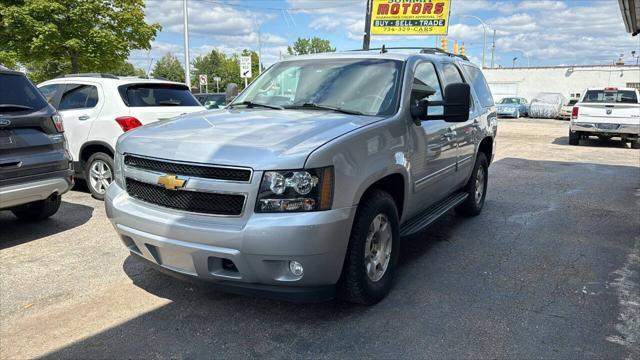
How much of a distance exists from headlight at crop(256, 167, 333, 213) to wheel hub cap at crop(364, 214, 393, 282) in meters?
0.65

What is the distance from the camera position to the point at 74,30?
15.8 m

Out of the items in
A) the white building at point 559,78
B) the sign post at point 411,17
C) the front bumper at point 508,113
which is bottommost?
the front bumper at point 508,113

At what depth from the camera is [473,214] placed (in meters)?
6.35

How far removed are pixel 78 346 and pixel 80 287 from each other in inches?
39.8

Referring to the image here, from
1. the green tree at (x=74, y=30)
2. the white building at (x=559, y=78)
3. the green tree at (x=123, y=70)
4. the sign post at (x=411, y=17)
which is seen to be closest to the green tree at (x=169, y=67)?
the green tree at (x=123, y=70)

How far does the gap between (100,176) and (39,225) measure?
4.74 ft

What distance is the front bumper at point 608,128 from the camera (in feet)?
47.2

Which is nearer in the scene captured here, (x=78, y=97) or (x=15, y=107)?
(x=15, y=107)

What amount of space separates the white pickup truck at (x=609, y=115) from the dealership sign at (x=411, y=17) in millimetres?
13357

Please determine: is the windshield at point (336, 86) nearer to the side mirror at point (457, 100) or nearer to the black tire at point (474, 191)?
the side mirror at point (457, 100)

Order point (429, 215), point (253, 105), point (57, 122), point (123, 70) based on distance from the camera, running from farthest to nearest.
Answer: point (123, 70) → point (57, 122) → point (429, 215) → point (253, 105)

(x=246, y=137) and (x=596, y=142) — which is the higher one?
(x=246, y=137)

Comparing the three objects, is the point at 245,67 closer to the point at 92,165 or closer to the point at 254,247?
the point at 92,165

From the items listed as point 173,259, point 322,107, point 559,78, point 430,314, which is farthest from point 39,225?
point 559,78
